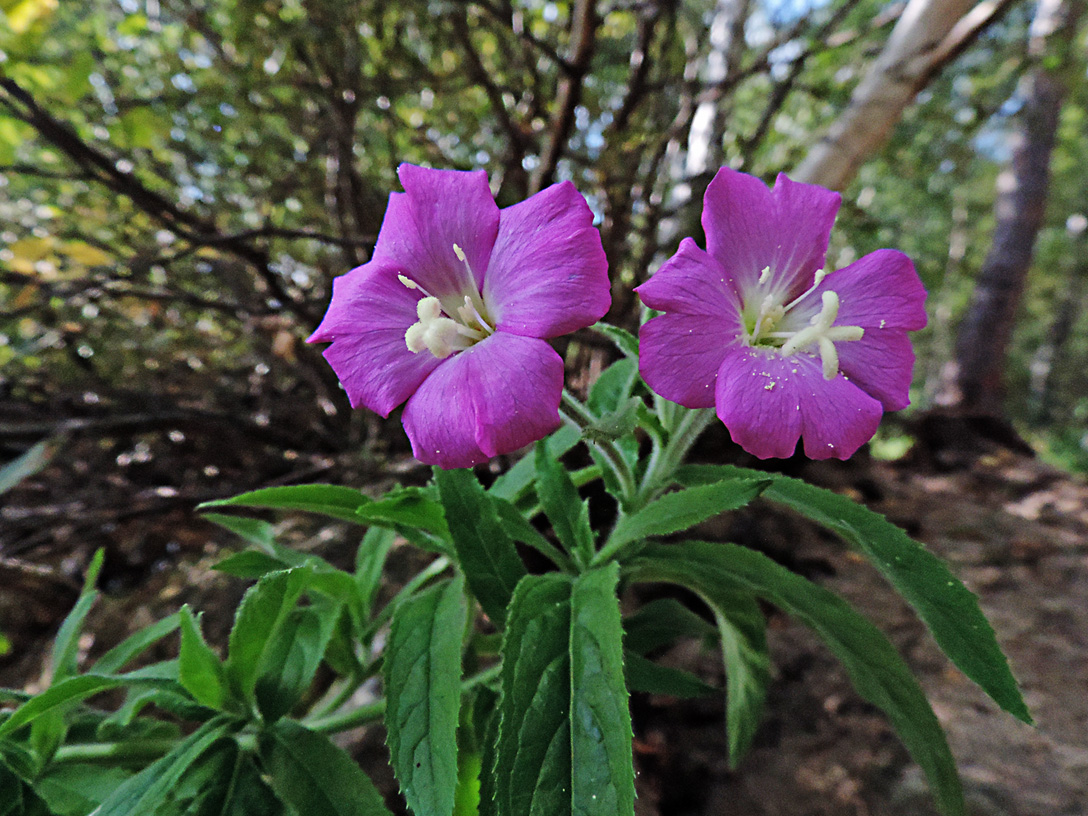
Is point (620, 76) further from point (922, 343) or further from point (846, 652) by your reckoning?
point (922, 343)

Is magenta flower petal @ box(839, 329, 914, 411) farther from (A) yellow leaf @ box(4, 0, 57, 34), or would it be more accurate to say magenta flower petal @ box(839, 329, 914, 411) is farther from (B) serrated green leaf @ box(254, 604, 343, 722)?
(A) yellow leaf @ box(4, 0, 57, 34)

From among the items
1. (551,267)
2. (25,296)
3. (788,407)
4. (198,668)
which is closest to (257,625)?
(198,668)

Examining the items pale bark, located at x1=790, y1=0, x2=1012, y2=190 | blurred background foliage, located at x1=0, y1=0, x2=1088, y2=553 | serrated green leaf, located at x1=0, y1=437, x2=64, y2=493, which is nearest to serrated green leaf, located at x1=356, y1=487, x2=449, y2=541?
blurred background foliage, located at x1=0, y1=0, x2=1088, y2=553

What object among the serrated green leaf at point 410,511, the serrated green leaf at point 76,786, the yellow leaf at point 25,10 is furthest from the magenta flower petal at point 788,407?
the yellow leaf at point 25,10

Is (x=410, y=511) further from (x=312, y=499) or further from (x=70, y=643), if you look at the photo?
(x=70, y=643)

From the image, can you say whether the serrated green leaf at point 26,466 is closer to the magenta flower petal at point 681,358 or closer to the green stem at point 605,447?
the green stem at point 605,447

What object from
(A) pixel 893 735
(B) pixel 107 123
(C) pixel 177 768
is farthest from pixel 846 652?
(B) pixel 107 123
